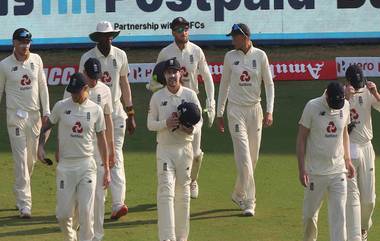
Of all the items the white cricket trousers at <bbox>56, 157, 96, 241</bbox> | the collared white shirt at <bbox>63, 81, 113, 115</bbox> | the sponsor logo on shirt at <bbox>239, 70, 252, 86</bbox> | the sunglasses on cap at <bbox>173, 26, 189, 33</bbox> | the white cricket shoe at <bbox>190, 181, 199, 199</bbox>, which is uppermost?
the sunglasses on cap at <bbox>173, 26, 189, 33</bbox>

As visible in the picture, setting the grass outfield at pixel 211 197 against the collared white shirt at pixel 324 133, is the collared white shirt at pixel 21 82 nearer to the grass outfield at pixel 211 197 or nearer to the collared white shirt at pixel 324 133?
the grass outfield at pixel 211 197

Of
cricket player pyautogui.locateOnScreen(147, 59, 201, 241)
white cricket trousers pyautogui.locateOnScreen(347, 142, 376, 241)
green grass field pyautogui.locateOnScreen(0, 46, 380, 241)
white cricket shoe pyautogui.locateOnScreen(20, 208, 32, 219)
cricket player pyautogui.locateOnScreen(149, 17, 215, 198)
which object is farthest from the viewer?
cricket player pyautogui.locateOnScreen(149, 17, 215, 198)

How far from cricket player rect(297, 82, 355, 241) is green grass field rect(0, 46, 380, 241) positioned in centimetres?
132

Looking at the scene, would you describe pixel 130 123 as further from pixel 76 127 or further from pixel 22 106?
pixel 76 127

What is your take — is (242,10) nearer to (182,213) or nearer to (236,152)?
(236,152)

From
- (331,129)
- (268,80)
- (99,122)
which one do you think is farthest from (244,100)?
(99,122)

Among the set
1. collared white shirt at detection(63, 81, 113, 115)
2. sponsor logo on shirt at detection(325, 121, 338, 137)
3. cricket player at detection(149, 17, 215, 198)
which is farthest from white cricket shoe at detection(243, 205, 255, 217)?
sponsor logo on shirt at detection(325, 121, 338, 137)

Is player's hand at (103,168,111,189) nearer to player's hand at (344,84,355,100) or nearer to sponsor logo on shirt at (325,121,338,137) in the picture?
sponsor logo on shirt at (325,121,338,137)

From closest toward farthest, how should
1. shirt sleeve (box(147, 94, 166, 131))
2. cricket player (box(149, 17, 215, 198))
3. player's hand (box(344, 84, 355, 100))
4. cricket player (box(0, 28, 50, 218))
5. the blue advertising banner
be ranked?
1. shirt sleeve (box(147, 94, 166, 131))
2. player's hand (box(344, 84, 355, 100))
3. cricket player (box(0, 28, 50, 218))
4. cricket player (box(149, 17, 215, 198))
5. the blue advertising banner

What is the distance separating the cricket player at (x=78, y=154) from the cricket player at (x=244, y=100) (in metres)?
3.01

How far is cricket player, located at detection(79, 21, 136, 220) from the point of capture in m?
15.0

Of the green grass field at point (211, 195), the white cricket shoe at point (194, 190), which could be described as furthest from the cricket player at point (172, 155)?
the white cricket shoe at point (194, 190)

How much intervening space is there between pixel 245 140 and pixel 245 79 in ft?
2.70

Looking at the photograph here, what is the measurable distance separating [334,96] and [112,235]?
3362mm
